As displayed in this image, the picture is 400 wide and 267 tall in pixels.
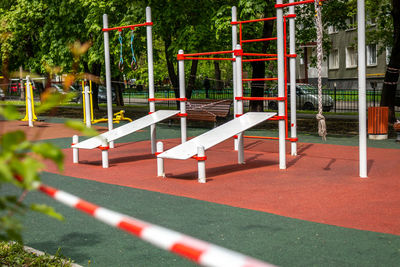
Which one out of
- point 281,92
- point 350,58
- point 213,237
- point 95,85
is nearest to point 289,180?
point 281,92

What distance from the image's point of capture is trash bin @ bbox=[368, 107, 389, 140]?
12.8 m

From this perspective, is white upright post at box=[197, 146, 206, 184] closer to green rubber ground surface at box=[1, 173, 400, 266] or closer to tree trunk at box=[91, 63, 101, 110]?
green rubber ground surface at box=[1, 173, 400, 266]

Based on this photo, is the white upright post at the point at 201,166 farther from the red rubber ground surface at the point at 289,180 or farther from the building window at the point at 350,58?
the building window at the point at 350,58

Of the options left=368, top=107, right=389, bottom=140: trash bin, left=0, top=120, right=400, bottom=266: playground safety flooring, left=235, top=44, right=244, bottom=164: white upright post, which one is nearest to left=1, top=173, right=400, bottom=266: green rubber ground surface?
left=0, top=120, right=400, bottom=266: playground safety flooring

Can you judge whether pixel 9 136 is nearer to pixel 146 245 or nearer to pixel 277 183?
pixel 146 245

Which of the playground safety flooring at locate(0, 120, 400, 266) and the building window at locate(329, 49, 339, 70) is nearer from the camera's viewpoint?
the playground safety flooring at locate(0, 120, 400, 266)

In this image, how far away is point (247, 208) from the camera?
6246 millimetres

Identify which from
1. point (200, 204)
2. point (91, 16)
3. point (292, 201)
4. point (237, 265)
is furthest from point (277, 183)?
→ point (91, 16)

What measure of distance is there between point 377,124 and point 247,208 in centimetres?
789

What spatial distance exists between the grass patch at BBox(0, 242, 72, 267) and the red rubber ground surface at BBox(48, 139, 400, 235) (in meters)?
2.73

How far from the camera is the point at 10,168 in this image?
3.97ft

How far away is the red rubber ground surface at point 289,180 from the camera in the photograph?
599 centimetres

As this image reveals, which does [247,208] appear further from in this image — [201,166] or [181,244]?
[181,244]

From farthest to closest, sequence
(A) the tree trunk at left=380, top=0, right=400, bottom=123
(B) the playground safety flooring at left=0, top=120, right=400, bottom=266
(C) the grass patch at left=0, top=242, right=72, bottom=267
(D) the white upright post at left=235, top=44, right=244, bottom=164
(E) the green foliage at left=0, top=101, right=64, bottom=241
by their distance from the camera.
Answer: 1. (A) the tree trunk at left=380, top=0, right=400, bottom=123
2. (D) the white upright post at left=235, top=44, right=244, bottom=164
3. (B) the playground safety flooring at left=0, top=120, right=400, bottom=266
4. (C) the grass patch at left=0, top=242, right=72, bottom=267
5. (E) the green foliage at left=0, top=101, right=64, bottom=241
